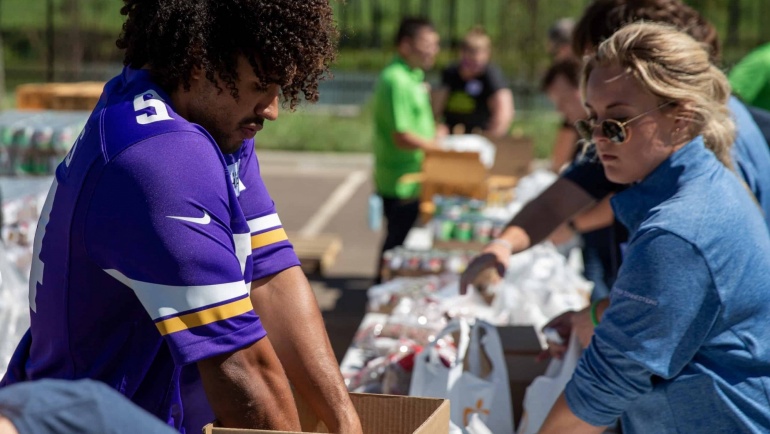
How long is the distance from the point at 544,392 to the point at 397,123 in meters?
4.01

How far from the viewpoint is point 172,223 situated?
5.07 ft

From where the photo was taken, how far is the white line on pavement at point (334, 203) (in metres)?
9.23

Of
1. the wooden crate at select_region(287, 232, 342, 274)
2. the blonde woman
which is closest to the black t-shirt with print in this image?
the wooden crate at select_region(287, 232, 342, 274)

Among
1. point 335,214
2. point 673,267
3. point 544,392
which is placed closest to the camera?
point 673,267

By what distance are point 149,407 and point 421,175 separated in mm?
4832

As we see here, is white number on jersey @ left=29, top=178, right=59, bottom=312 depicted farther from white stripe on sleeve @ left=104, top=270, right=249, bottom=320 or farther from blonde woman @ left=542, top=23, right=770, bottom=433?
blonde woman @ left=542, top=23, right=770, bottom=433

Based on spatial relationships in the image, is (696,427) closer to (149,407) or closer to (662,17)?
(149,407)

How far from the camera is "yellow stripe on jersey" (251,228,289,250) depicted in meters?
1.99

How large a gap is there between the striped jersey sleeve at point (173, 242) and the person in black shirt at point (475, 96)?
21.3 ft

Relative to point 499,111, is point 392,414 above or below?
above

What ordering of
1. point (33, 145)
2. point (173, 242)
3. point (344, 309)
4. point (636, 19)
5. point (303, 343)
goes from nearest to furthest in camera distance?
point (173, 242), point (303, 343), point (636, 19), point (33, 145), point (344, 309)

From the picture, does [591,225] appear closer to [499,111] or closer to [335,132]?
[499,111]

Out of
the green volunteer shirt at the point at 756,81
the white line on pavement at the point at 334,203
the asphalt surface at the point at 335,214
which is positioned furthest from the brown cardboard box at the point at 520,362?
the white line on pavement at the point at 334,203

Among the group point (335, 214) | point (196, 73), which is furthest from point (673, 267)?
point (335, 214)
